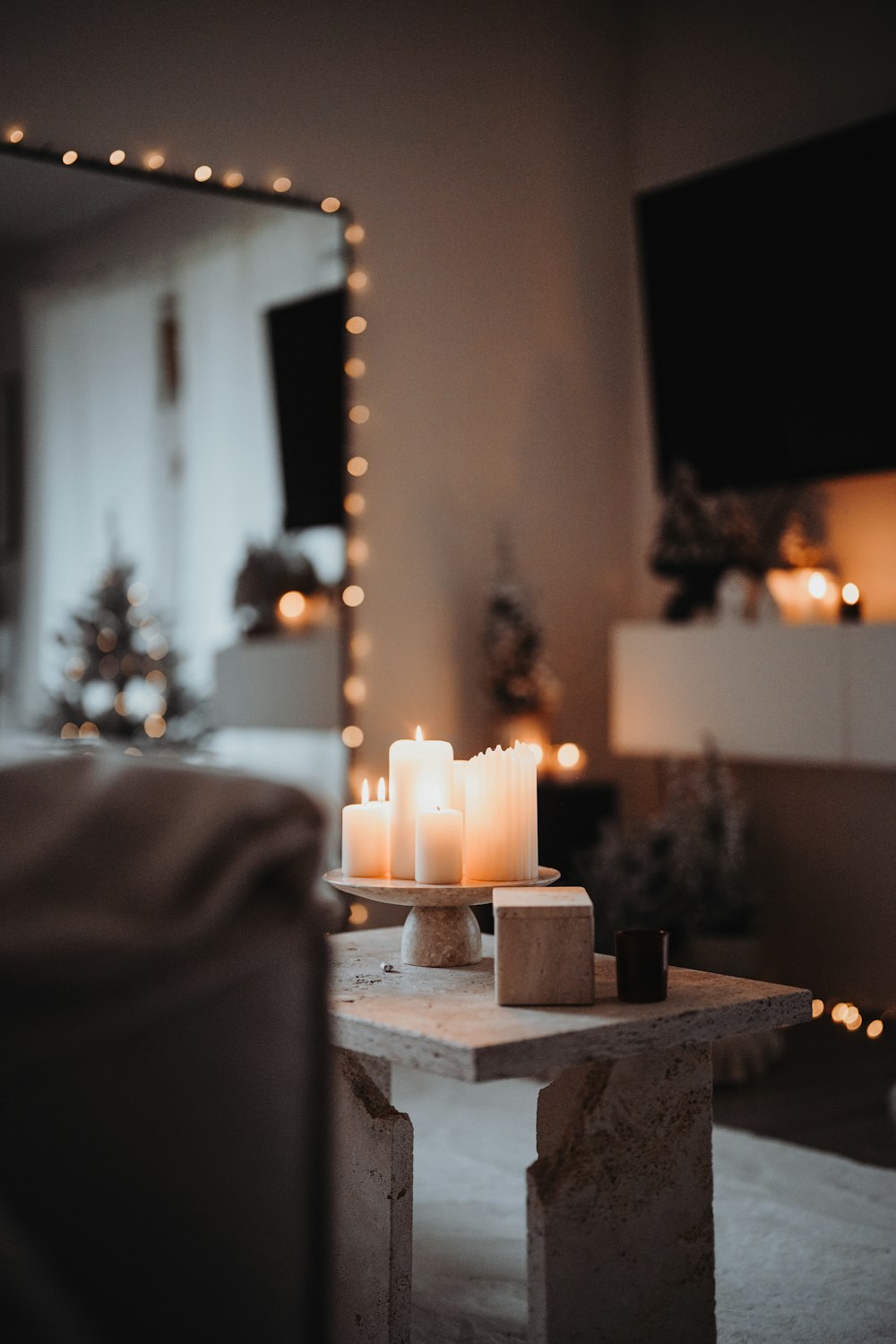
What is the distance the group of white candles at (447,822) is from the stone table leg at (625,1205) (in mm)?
271

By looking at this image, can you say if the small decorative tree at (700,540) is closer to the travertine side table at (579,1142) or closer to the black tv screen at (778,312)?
the black tv screen at (778,312)

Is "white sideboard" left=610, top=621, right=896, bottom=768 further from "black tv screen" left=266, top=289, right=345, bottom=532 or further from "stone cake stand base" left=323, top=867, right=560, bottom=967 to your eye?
"stone cake stand base" left=323, top=867, right=560, bottom=967

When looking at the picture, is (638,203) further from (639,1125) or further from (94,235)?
(639,1125)

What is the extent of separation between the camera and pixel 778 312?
141 inches

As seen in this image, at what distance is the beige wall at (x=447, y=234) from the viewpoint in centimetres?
324

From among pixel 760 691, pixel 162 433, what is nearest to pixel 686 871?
pixel 760 691

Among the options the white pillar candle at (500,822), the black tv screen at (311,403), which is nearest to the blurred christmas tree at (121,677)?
the black tv screen at (311,403)

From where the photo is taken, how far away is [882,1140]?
103 inches

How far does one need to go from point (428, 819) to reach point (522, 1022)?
31 cm

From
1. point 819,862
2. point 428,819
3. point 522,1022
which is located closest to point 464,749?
point 819,862

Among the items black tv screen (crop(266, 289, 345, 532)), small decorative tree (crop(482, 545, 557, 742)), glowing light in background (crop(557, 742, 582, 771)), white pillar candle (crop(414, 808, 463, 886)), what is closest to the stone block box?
white pillar candle (crop(414, 808, 463, 886))

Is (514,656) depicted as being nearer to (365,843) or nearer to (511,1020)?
(365,843)

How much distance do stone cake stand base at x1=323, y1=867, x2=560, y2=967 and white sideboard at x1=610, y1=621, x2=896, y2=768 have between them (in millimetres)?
1651

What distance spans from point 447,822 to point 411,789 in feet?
0.34
